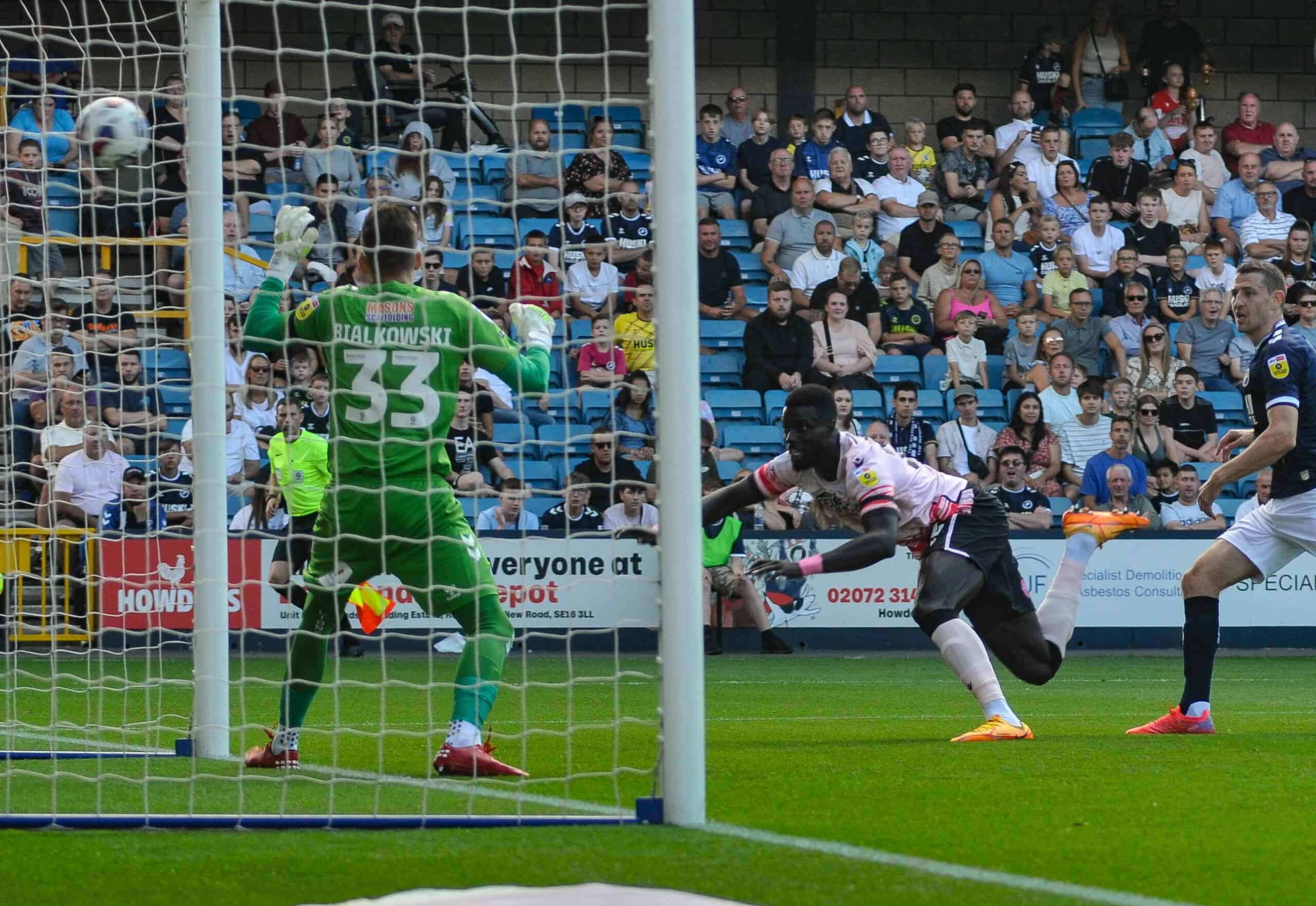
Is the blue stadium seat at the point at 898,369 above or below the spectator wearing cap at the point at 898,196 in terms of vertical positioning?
below

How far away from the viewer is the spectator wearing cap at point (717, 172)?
19.5 meters

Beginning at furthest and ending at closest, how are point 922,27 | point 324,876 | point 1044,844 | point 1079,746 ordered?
point 922,27 → point 1079,746 → point 1044,844 → point 324,876

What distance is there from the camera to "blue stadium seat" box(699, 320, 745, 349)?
18406mm

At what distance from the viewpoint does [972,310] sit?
1881cm

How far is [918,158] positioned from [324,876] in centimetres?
1708

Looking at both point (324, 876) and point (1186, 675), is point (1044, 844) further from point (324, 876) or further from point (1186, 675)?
point (1186, 675)

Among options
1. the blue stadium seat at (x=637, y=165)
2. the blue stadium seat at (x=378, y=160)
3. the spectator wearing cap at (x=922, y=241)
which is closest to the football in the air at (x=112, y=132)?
the blue stadium seat at (x=378, y=160)

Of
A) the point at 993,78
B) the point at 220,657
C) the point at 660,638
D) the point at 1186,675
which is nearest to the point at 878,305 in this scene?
the point at 993,78

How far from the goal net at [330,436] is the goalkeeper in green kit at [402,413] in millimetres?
13

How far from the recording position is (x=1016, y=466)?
16781mm

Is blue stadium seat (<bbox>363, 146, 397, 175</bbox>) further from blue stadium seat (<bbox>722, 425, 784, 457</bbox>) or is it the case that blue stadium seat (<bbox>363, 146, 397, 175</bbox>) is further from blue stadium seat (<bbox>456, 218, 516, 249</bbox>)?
blue stadium seat (<bbox>722, 425, 784, 457</bbox>)

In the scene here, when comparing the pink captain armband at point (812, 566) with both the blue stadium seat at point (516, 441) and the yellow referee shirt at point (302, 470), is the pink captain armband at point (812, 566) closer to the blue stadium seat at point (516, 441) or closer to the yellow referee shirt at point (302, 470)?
the blue stadium seat at point (516, 441)

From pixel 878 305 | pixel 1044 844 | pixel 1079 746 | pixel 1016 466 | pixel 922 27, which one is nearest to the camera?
pixel 1044 844

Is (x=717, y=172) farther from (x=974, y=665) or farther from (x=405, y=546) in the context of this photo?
(x=405, y=546)
